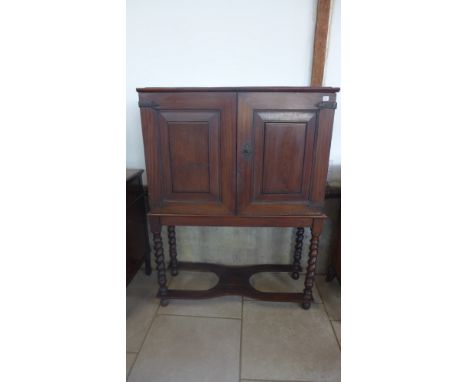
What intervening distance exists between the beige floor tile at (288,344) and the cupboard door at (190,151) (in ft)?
2.27

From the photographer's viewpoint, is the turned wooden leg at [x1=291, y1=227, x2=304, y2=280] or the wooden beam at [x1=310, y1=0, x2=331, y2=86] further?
the turned wooden leg at [x1=291, y1=227, x2=304, y2=280]

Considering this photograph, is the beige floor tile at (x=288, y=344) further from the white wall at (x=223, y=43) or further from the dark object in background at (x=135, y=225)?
the white wall at (x=223, y=43)

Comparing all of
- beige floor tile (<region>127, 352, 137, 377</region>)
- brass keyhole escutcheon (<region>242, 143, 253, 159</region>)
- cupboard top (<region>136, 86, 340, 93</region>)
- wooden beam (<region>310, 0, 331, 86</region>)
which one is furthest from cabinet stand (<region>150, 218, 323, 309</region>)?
wooden beam (<region>310, 0, 331, 86</region>)

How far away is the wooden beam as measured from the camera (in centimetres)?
134

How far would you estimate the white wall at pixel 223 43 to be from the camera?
1399 millimetres

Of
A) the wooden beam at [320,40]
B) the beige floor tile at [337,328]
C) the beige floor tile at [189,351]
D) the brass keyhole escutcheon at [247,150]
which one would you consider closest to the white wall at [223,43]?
the wooden beam at [320,40]

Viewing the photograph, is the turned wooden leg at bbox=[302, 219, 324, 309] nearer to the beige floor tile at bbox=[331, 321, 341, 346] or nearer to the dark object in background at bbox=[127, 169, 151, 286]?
the beige floor tile at bbox=[331, 321, 341, 346]

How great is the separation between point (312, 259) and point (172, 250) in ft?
3.20

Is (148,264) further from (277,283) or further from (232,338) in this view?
(277,283)

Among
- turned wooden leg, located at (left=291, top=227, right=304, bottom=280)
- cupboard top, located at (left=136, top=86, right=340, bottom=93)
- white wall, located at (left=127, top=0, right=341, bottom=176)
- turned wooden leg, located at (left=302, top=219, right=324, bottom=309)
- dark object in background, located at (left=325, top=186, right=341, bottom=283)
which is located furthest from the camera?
turned wooden leg, located at (left=291, top=227, right=304, bottom=280)

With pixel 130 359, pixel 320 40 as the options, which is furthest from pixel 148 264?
pixel 320 40

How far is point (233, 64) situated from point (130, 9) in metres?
0.69

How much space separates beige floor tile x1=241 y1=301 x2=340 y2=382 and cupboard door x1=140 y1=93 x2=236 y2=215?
693 mm

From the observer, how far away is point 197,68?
4.91 ft
